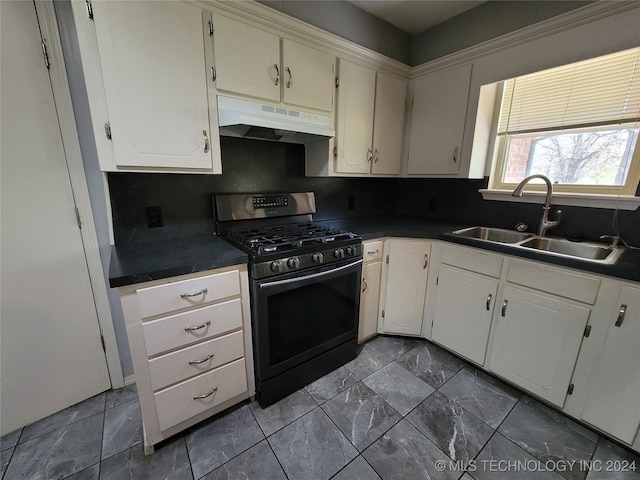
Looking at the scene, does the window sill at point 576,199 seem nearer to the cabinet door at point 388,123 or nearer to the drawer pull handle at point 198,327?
the cabinet door at point 388,123

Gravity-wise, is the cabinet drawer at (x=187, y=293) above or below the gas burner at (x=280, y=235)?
below

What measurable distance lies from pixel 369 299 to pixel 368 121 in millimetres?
1393

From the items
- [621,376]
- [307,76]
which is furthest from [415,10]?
[621,376]

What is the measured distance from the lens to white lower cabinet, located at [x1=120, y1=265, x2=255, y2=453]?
3.84 feet

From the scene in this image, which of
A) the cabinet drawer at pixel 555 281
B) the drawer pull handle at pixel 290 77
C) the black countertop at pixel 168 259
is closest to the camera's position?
the black countertop at pixel 168 259

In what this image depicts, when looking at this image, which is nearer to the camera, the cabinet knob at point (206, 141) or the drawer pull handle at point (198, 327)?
the drawer pull handle at point (198, 327)

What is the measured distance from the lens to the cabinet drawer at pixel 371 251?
1.93 m

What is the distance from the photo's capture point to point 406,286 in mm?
2107

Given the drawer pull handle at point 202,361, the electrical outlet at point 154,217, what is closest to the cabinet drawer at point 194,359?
the drawer pull handle at point 202,361

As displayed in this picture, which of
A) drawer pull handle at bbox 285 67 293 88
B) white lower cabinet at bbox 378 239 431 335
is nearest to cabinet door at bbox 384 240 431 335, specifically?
white lower cabinet at bbox 378 239 431 335

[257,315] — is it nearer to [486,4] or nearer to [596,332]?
[596,332]

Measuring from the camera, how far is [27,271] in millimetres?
1352

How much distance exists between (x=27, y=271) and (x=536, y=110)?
10.6 ft

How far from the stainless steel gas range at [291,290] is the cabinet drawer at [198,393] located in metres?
0.12
